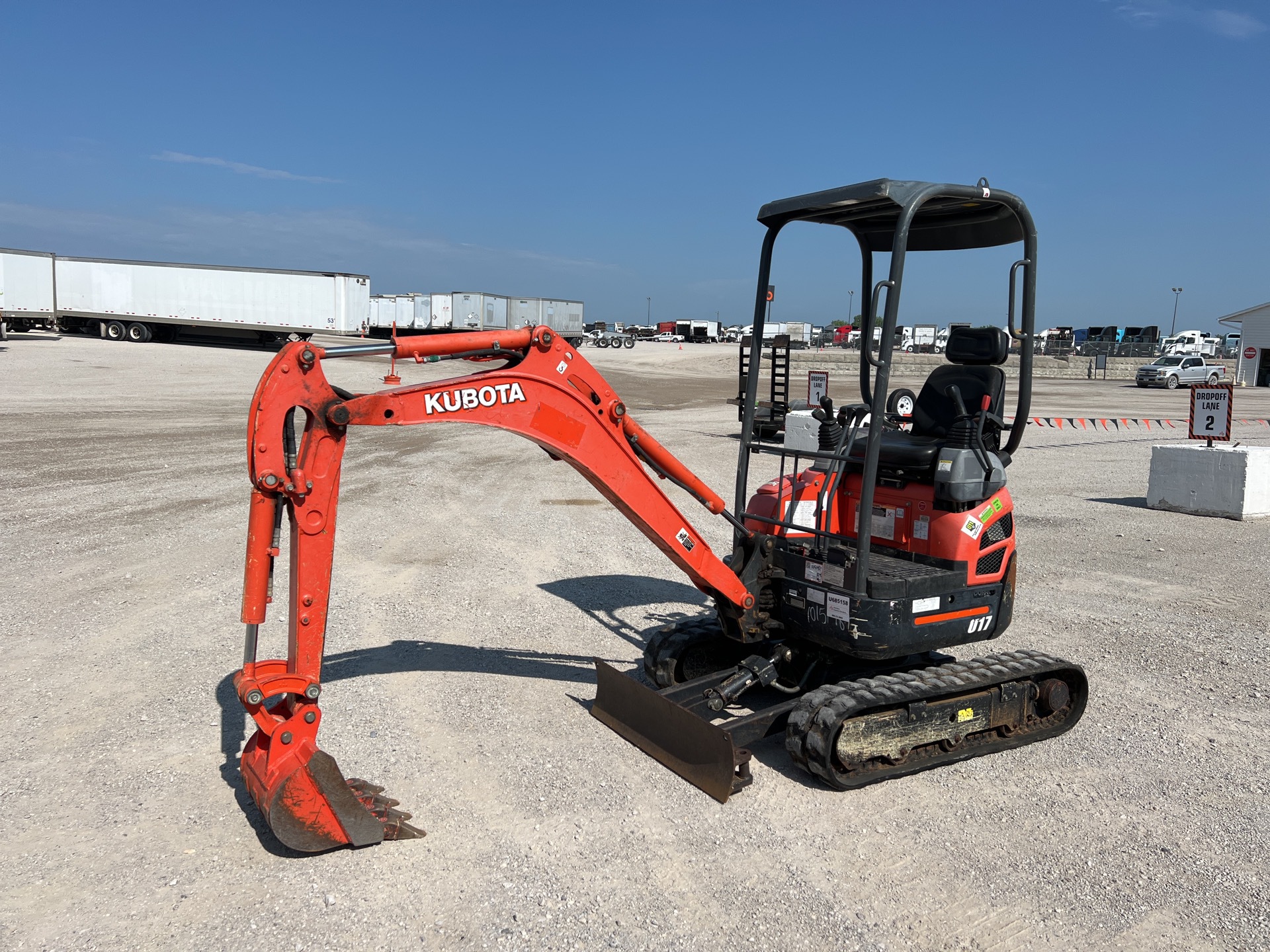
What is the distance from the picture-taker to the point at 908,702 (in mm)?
5426

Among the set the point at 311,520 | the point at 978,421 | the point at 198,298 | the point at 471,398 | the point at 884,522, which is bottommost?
the point at 884,522

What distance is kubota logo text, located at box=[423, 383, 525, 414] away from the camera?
15.5 ft

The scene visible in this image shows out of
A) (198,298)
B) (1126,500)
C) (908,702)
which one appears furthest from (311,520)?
(198,298)

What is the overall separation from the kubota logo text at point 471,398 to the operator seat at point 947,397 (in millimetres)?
2384

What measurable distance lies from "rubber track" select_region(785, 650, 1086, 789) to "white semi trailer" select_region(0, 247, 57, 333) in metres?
42.9

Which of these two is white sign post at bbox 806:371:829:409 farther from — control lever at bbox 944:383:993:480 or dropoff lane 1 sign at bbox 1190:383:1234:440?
control lever at bbox 944:383:993:480

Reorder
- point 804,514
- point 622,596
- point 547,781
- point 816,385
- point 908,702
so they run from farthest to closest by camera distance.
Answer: point 816,385, point 622,596, point 804,514, point 908,702, point 547,781

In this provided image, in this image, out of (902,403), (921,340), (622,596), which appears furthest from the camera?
(921,340)

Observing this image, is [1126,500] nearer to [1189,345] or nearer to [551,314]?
[551,314]

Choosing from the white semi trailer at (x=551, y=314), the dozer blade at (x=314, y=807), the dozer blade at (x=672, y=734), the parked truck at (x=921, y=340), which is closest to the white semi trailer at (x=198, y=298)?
the white semi trailer at (x=551, y=314)

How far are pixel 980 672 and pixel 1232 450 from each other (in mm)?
9875

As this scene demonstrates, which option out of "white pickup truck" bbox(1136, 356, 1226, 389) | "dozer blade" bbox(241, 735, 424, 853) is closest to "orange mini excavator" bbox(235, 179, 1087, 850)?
"dozer blade" bbox(241, 735, 424, 853)

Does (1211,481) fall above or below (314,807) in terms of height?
above

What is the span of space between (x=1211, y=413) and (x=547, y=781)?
12182mm
